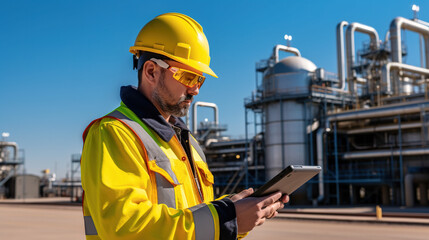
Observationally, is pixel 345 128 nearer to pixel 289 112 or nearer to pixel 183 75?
pixel 289 112

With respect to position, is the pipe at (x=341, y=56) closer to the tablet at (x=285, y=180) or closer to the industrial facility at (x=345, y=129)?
the industrial facility at (x=345, y=129)

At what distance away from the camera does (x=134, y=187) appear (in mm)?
1906

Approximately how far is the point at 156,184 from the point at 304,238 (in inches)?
510

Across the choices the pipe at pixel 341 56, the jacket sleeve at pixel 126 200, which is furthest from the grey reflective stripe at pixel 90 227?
the pipe at pixel 341 56

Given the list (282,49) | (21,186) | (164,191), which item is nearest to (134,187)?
(164,191)

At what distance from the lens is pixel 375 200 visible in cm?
3881

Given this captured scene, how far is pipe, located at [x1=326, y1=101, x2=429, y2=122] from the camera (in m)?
32.5

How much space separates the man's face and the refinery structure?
3239 centimetres

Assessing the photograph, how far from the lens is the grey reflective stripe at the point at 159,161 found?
2.10 m

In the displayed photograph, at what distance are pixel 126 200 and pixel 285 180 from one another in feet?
2.36

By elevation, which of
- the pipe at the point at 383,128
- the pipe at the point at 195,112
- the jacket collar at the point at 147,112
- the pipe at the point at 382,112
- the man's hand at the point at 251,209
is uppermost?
the pipe at the point at 195,112

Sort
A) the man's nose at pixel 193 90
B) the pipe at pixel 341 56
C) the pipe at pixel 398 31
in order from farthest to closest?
the pipe at pixel 398 31 → the pipe at pixel 341 56 → the man's nose at pixel 193 90

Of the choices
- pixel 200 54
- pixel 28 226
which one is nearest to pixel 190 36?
pixel 200 54

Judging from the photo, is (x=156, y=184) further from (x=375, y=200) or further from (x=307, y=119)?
(x=375, y=200)
